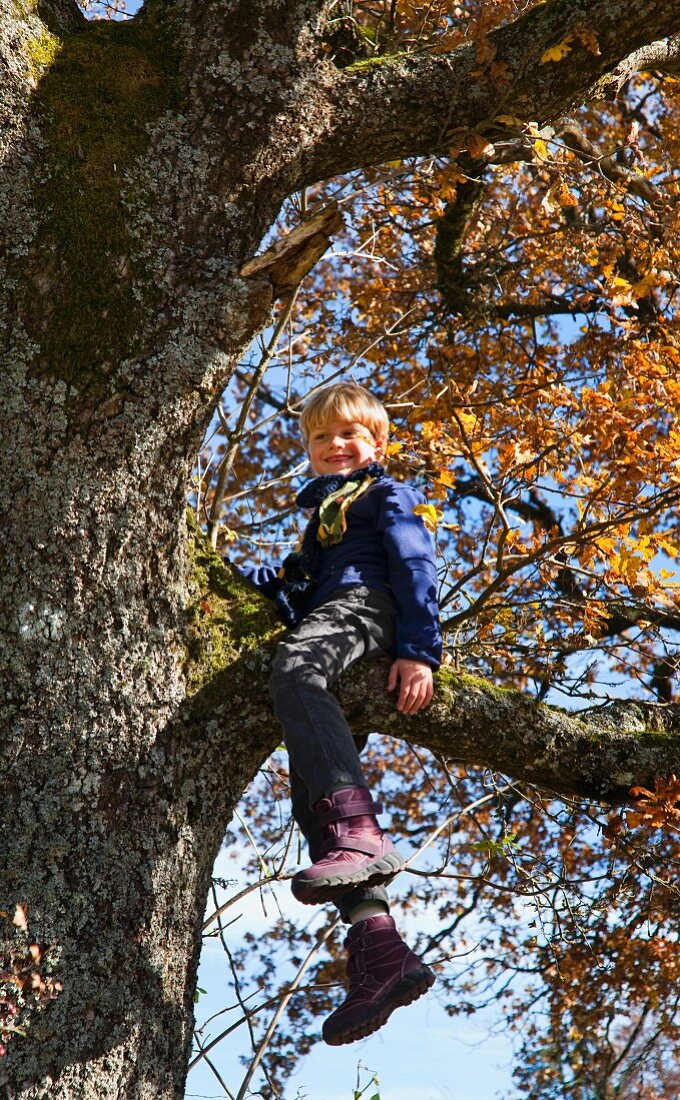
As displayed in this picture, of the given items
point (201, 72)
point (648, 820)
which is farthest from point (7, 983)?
point (201, 72)

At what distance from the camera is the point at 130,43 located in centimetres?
353

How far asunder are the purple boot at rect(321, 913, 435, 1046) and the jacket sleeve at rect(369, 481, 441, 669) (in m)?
0.91

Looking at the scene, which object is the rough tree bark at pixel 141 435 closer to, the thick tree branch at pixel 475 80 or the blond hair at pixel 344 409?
the thick tree branch at pixel 475 80

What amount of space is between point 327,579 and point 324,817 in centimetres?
100

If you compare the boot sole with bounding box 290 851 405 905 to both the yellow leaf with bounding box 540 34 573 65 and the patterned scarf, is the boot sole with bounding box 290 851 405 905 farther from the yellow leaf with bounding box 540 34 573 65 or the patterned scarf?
the yellow leaf with bounding box 540 34 573 65

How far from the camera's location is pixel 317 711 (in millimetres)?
2996

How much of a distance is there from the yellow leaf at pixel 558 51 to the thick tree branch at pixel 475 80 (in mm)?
16

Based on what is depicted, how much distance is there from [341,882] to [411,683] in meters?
0.75

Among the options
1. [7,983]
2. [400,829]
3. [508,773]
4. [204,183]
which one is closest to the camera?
[7,983]

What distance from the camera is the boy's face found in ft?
13.2

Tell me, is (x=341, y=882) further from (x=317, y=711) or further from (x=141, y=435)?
(x=141, y=435)

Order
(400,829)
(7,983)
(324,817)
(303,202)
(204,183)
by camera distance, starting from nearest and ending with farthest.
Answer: (7,983), (324,817), (204,183), (303,202), (400,829)

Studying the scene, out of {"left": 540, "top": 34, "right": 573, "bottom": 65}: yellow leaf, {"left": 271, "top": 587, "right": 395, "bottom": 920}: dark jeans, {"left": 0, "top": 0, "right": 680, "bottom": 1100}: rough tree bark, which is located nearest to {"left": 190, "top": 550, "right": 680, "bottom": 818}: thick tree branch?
{"left": 0, "top": 0, "right": 680, "bottom": 1100}: rough tree bark

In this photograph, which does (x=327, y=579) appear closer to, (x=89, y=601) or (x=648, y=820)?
(x=89, y=601)
